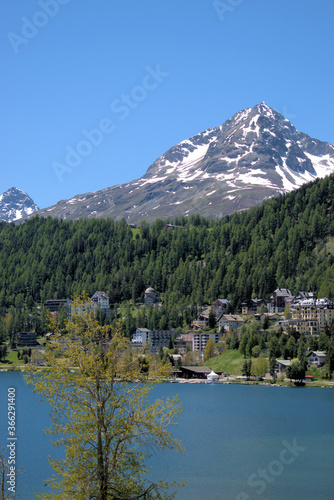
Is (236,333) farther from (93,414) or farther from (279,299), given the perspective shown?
(93,414)

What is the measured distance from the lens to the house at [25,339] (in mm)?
196125

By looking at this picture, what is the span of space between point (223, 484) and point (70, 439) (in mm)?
25246

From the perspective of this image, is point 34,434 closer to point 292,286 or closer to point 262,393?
point 262,393

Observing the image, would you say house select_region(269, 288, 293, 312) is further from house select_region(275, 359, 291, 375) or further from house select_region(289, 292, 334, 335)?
house select_region(275, 359, 291, 375)

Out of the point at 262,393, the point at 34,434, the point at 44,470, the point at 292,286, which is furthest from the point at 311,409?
the point at 292,286

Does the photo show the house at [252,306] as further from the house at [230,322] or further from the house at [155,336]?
the house at [155,336]

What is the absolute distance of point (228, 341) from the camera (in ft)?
528

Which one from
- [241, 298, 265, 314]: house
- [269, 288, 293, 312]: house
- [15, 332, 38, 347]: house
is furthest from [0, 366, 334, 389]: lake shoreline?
[15, 332, 38, 347]: house

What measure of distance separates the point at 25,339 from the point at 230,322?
72.7 m

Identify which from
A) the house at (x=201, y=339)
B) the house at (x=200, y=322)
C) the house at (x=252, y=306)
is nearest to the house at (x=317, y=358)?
the house at (x=201, y=339)

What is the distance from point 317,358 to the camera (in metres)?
126

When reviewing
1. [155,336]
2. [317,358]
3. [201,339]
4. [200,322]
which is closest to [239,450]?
[317,358]

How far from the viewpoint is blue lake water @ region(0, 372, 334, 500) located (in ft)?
142

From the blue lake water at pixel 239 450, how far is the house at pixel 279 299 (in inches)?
3540
